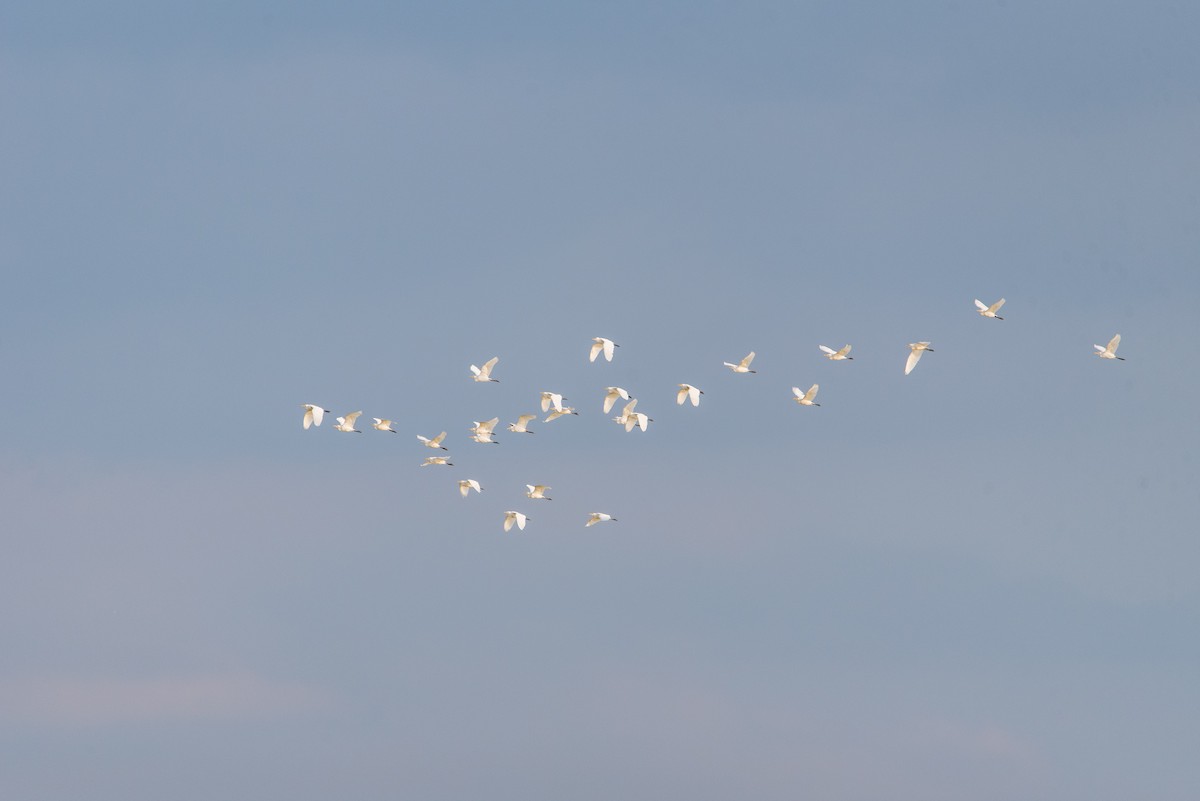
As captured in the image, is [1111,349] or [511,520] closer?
[1111,349]

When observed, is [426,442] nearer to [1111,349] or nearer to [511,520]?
[511,520]

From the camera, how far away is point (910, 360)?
15300 cm

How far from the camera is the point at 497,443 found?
6161 inches

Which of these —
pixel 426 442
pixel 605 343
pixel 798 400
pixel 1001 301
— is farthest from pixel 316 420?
pixel 1001 301

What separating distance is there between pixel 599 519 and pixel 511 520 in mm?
5870

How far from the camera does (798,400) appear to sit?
156m

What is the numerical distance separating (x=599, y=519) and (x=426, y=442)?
1367 centimetres

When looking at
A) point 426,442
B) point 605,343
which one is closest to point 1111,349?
point 605,343

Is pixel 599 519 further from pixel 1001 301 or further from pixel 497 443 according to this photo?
pixel 1001 301

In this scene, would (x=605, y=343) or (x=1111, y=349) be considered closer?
(x=1111, y=349)

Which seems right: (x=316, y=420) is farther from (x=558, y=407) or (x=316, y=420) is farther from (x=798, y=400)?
(x=798, y=400)

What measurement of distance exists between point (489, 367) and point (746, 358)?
15911mm

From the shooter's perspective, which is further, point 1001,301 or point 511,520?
point 511,520

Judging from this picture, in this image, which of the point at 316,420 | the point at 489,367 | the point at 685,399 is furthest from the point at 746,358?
the point at 316,420
